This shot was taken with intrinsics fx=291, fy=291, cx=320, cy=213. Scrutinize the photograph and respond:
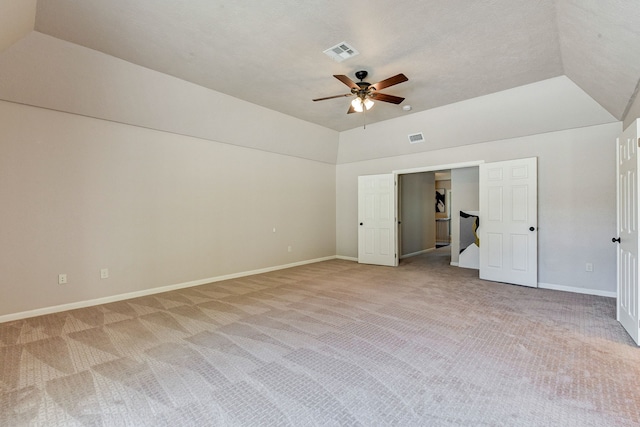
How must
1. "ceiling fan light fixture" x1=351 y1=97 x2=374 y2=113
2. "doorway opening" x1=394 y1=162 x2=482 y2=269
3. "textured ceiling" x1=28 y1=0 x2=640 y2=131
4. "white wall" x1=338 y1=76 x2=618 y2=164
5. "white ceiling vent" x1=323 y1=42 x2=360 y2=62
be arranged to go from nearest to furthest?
1. "textured ceiling" x1=28 y1=0 x2=640 y2=131
2. "white ceiling vent" x1=323 y1=42 x2=360 y2=62
3. "ceiling fan light fixture" x1=351 y1=97 x2=374 y2=113
4. "white wall" x1=338 y1=76 x2=618 y2=164
5. "doorway opening" x1=394 y1=162 x2=482 y2=269

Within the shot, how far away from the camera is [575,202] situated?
4.71m

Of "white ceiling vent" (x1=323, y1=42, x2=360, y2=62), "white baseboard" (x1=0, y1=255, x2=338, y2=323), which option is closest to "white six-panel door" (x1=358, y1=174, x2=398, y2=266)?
"white baseboard" (x1=0, y1=255, x2=338, y2=323)

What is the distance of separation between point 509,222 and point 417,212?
3.74 m

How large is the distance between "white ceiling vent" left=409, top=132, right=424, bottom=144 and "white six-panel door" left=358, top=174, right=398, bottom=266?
0.93 metres

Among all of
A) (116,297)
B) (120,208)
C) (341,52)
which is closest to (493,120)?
(341,52)

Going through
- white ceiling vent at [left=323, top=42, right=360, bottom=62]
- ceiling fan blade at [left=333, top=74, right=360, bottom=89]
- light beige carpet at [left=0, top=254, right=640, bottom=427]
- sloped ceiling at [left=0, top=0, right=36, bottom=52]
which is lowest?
light beige carpet at [left=0, top=254, right=640, bottom=427]

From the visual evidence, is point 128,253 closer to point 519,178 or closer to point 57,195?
point 57,195

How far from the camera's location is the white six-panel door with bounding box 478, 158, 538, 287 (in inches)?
197

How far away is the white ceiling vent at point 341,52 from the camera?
11.4ft

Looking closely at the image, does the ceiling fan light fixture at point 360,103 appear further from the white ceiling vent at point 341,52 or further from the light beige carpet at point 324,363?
the light beige carpet at point 324,363

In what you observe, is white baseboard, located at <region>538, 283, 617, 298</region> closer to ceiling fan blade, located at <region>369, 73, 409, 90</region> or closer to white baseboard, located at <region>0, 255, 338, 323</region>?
ceiling fan blade, located at <region>369, 73, 409, 90</region>

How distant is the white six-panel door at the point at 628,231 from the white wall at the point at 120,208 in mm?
5510

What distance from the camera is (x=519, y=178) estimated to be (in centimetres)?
514

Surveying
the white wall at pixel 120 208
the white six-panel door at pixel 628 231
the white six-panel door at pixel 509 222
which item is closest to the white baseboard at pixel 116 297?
the white wall at pixel 120 208
